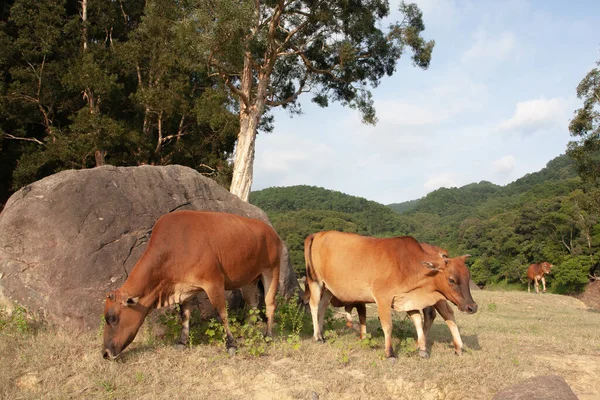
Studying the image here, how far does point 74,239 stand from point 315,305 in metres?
4.32

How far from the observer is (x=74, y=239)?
8.27m

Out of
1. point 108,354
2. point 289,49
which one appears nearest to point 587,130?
point 289,49

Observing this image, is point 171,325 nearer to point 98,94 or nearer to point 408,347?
Result: point 408,347

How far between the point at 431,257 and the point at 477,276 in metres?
60.2

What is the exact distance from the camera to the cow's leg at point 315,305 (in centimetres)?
911

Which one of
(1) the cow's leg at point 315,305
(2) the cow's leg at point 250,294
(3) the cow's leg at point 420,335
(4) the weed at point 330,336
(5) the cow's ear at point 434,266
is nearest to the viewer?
(5) the cow's ear at point 434,266

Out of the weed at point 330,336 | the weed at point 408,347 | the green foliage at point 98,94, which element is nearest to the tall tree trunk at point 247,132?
the green foliage at point 98,94

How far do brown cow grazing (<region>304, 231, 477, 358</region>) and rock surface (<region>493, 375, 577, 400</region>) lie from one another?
1509 mm

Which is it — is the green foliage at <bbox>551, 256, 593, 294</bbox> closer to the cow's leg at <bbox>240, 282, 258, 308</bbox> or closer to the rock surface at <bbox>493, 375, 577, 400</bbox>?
the rock surface at <bbox>493, 375, 577, 400</bbox>

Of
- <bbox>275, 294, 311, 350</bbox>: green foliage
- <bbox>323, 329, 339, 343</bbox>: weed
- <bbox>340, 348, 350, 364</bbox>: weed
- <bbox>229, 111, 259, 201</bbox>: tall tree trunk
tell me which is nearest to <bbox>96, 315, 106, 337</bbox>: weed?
<bbox>275, 294, 311, 350</bbox>: green foliage

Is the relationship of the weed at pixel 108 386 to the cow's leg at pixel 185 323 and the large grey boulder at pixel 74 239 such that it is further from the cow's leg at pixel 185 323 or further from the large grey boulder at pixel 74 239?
the large grey boulder at pixel 74 239

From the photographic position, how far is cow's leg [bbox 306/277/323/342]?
29.9 ft

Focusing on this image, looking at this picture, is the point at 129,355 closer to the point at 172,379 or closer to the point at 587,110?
the point at 172,379

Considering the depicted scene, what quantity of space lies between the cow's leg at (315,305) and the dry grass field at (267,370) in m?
0.29
